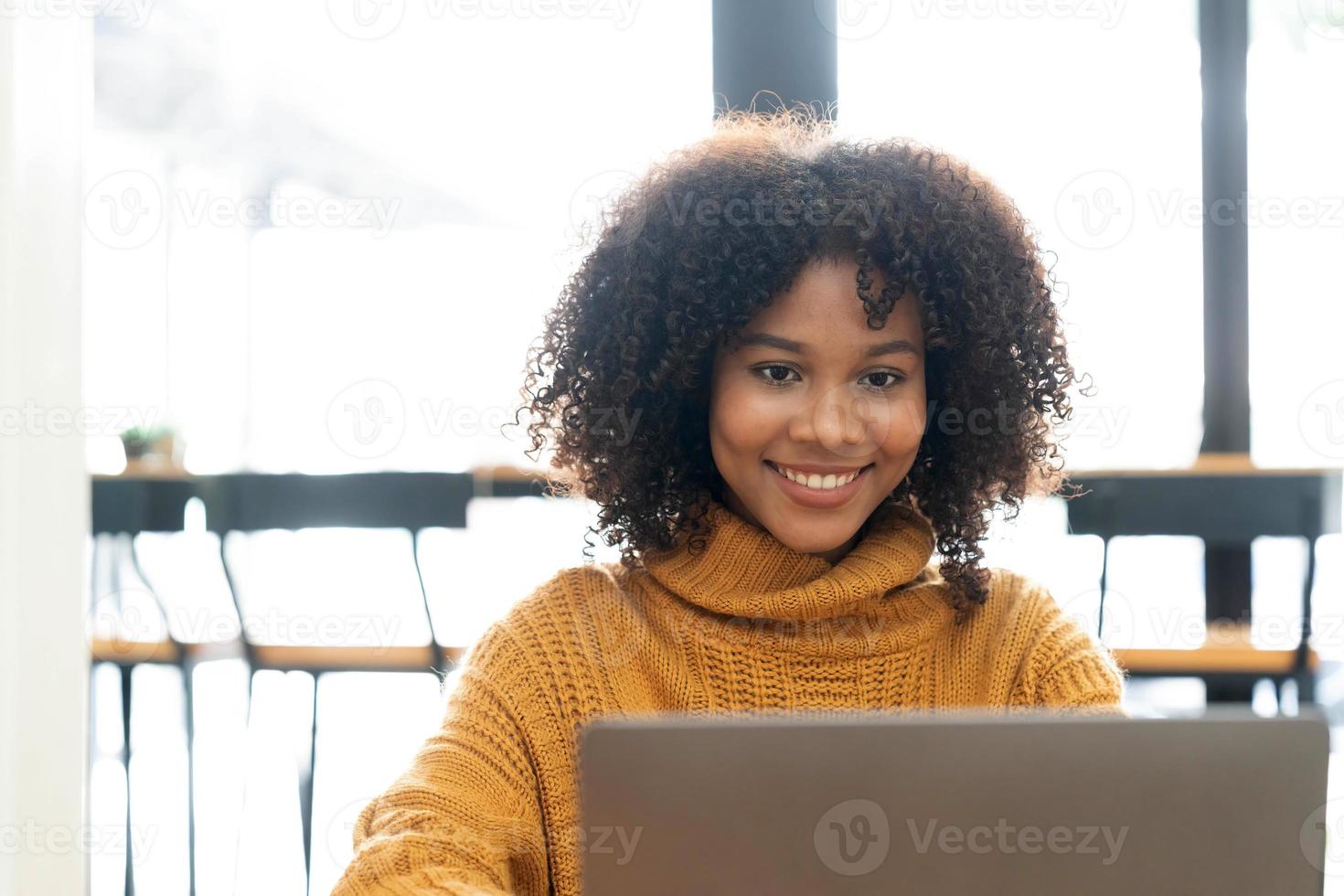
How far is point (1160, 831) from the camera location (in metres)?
0.60

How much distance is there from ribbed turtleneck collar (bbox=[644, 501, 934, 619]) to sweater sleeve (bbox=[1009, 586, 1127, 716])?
130 millimetres

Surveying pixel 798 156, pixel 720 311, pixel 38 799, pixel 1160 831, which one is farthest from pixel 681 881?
pixel 38 799

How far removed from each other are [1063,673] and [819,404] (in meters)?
0.34

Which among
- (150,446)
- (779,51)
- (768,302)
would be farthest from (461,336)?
(768,302)

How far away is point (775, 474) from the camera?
3.52 feet

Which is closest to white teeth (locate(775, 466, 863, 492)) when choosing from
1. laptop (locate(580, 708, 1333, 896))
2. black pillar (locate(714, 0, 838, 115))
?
laptop (locate(580, 708, 1333, 896))

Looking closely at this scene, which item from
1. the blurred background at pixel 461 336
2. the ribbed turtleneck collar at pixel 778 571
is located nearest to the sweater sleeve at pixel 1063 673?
the ribbed turtleneck collar at pixel 778 571

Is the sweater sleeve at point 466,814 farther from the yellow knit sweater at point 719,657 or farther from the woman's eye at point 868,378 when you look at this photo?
the woman's eye at point 868,378

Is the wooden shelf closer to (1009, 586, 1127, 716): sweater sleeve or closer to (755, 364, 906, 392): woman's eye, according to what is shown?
(1009, 586, 1127, 716): sweater sleeve

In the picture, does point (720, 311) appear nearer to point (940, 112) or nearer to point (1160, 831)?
point (1160, 831)

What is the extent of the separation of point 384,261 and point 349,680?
120 cm

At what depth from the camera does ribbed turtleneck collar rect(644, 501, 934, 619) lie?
1.05 m

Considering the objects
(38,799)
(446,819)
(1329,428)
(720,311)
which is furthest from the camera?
(1329,428)

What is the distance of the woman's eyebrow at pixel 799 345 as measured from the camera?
40.9 inches
